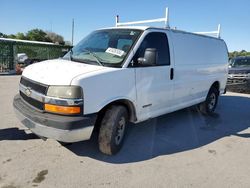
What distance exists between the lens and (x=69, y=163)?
3832 millimetres

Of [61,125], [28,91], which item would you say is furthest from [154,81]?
[28,91]

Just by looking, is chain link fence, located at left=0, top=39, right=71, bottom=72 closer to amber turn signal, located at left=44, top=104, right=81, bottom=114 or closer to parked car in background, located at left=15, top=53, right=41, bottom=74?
parked car in background, located at left=15, top=53, right=41, bottom=74

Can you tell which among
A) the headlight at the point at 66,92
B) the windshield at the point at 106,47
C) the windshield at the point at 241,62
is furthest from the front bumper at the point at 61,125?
the windshield at the point at 241,62

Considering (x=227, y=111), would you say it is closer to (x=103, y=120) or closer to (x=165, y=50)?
(x=165, y=50)

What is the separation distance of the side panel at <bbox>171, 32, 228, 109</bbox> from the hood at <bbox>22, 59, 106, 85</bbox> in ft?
7.34

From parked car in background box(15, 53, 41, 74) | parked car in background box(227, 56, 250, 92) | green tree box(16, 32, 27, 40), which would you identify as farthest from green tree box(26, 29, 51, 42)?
parked car in background box(227, 56, 250, 92)

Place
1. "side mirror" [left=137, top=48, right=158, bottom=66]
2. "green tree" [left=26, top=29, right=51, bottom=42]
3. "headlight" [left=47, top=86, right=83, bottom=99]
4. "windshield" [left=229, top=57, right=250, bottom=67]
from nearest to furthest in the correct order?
"headlight" [left=47, top=86, right=83, bottom=99] < "side mirror" [left=137, top=48, right=158, bottom=66] < "windshield" [left=229, top=57, right=250, bottom=67] < "green tree" [left=26, top=29, right=51, bottom=42]

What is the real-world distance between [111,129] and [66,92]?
973 mm

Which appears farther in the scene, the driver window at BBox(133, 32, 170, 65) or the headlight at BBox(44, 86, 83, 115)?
the driver window at BBox(133, 32, 170, 65)

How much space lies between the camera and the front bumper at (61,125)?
342cm

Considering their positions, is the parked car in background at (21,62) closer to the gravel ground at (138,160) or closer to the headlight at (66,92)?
the gravel ground at (138,160)

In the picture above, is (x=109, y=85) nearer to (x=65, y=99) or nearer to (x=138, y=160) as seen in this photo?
(x=65, y=99)

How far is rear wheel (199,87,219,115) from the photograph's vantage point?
7180mm

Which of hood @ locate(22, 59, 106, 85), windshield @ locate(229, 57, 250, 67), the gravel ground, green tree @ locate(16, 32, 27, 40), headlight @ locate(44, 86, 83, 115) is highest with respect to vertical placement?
green tree @ locate(16, 32, 27, 40)
